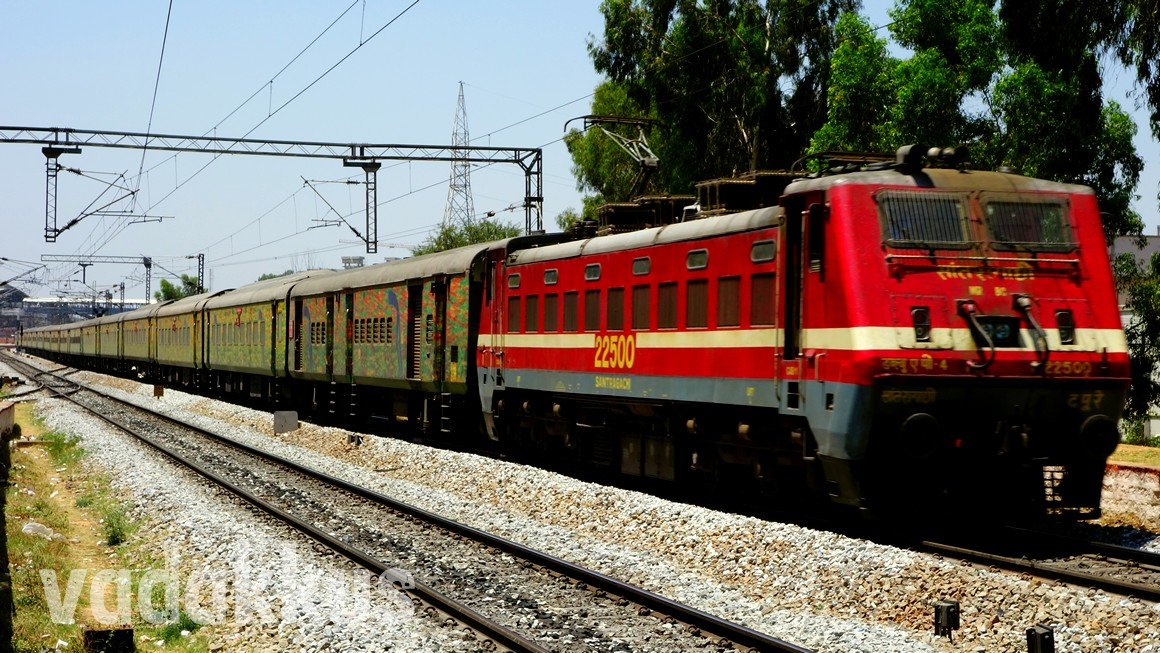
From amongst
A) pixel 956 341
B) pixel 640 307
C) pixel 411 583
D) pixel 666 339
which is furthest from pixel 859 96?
pixel 411 583

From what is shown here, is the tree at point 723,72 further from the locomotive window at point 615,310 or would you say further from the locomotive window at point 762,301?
the locomotive window at point 762,301

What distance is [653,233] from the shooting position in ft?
53.0

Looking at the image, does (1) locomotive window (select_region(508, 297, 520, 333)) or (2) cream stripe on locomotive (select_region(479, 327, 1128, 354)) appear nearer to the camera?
(2) cream stripe on locomotive (select_region(479, 327, 1128, 354))

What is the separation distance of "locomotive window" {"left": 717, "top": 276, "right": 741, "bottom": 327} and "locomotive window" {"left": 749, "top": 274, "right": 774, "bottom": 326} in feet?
1.00

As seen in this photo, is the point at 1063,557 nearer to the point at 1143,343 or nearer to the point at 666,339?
the point at 666,339

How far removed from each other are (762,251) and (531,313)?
6.73m

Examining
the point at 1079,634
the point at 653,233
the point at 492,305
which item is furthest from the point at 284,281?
the point at 1079,634

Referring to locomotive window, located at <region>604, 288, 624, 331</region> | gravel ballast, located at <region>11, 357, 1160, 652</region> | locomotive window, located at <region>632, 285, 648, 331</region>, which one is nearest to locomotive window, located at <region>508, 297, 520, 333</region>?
gravel ballast, located at <region>11, 357, 1160, 652</region>

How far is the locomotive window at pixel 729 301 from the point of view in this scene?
14.1 metres

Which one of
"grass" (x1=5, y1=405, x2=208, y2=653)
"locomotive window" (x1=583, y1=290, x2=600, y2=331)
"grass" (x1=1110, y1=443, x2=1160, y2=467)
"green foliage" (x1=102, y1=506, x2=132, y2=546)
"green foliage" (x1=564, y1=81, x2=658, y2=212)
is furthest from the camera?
"green foliage" (x1=564, y1=81, x2=658, y2=212)

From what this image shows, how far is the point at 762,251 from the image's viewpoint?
13555 millimetres

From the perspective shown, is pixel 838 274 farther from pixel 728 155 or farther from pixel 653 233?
pixel 728 155

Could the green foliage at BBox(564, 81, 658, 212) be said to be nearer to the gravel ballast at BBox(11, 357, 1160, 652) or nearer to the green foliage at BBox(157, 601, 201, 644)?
the gravel ballast at BBox(11, 357, 1160, 652)

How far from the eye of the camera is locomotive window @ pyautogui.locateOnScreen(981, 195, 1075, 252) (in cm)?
1232
